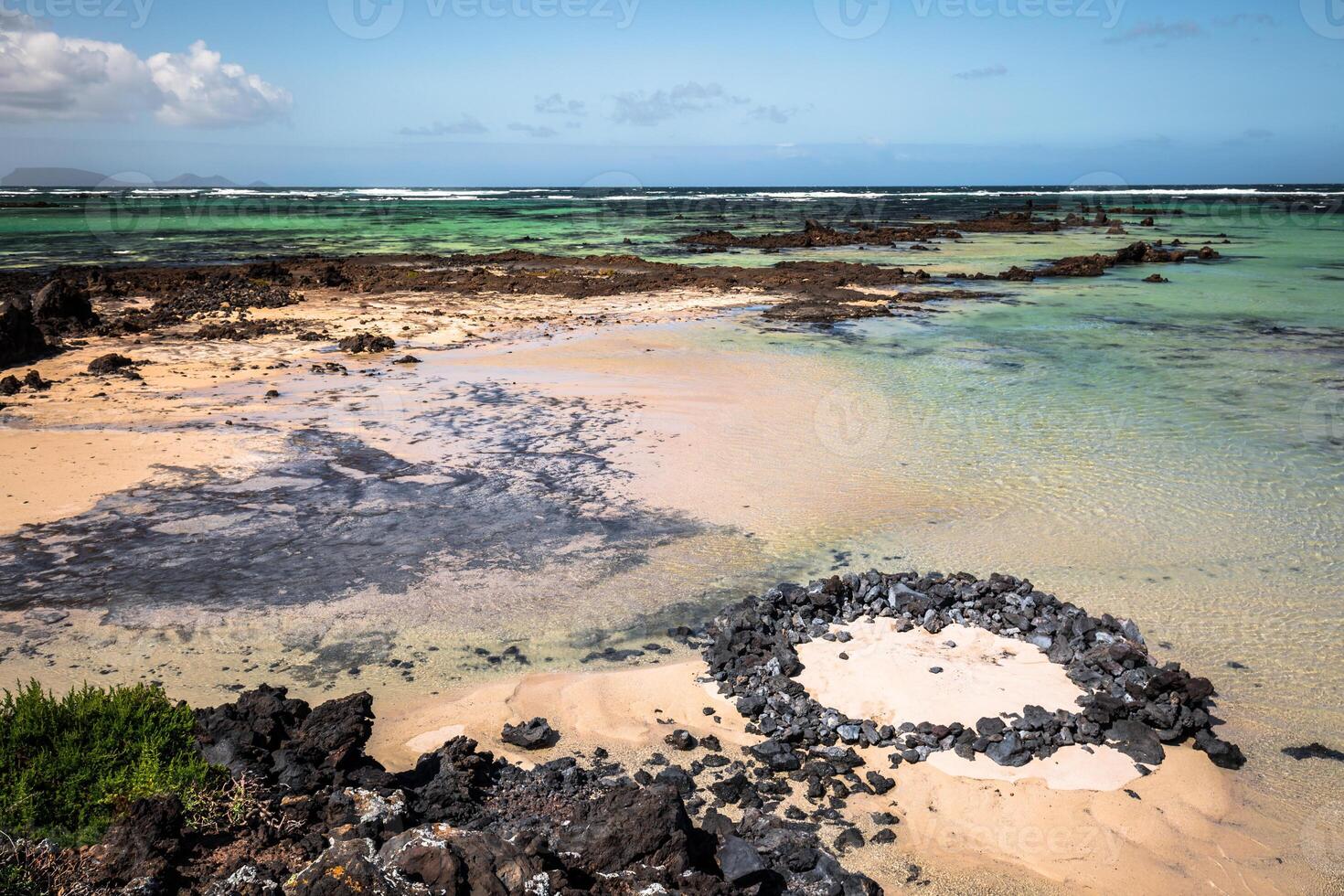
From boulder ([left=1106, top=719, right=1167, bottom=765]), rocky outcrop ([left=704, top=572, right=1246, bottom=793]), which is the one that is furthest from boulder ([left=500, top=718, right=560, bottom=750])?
boulder ([left=1106, top=719, right=1167, bottom=765])

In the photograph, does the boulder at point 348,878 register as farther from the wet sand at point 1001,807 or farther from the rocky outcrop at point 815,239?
the rocky outcrop at point 815,239

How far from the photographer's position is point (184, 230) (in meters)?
52.5

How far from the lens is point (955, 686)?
529 centimetres

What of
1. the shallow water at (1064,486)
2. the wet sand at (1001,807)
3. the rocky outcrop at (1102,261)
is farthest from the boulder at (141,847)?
the rocky outcrop at (1102,261)

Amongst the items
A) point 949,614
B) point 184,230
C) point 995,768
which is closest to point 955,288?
point 949,614

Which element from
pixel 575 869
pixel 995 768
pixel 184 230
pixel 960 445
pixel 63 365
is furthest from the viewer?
pixel 184 230

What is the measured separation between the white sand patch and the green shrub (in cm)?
338

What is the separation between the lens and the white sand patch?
4.67m

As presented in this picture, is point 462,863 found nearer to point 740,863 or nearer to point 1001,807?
point 740,863

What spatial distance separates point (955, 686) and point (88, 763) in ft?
14.7

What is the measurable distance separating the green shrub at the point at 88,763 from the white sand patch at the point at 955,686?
3.38 m

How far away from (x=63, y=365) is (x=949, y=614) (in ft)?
48.2

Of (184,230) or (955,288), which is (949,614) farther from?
(184,230)

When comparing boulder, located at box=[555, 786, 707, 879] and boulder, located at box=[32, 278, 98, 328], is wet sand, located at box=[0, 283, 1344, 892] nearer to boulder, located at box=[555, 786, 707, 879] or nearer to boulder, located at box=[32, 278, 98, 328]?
boulder, located at box=[555, 786, 707, 879]
